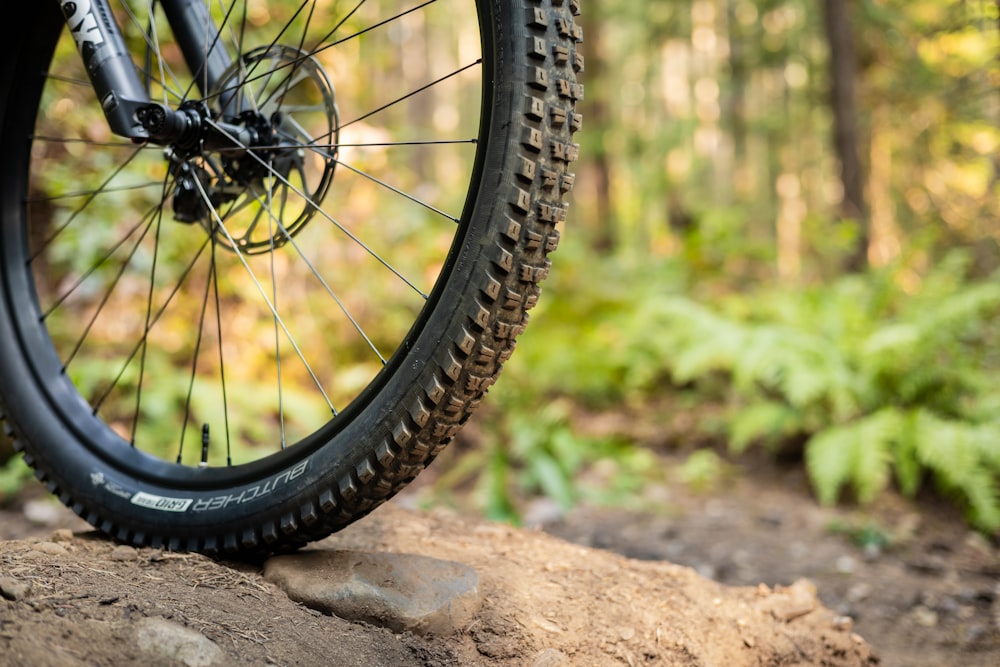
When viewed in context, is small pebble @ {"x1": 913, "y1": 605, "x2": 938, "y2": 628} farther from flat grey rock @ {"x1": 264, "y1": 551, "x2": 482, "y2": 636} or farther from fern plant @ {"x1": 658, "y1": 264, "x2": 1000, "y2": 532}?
flat grey rock @ {"x1": 264, "y1": 551, "x2": 482, "y2": 636}

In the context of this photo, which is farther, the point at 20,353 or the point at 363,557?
the point at 20,353

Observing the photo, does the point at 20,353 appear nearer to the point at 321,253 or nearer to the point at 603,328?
the point at 321,253

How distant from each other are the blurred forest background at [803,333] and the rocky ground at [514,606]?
34.6 inches

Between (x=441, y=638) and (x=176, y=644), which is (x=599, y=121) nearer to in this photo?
(x=441, y=638)

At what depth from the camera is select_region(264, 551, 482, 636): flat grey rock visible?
1784 mm

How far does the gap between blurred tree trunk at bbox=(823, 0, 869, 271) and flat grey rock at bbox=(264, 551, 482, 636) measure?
7.24 m

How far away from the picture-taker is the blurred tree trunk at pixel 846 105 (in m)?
7.79

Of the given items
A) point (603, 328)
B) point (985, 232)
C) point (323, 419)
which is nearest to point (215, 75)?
point (323, 419)

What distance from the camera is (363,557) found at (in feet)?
6.43

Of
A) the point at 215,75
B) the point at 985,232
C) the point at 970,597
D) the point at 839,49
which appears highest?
the point at 839,49

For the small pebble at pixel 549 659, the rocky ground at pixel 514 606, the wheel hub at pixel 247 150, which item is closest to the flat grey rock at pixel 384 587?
the rocky ground at pixel 514 606

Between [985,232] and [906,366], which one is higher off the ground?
[985,232]

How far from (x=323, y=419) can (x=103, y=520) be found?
3126mm

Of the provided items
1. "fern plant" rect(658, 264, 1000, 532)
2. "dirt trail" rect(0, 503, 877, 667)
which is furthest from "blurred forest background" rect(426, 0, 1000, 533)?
"dirt trail" rect(0, 503, 877, 667)
